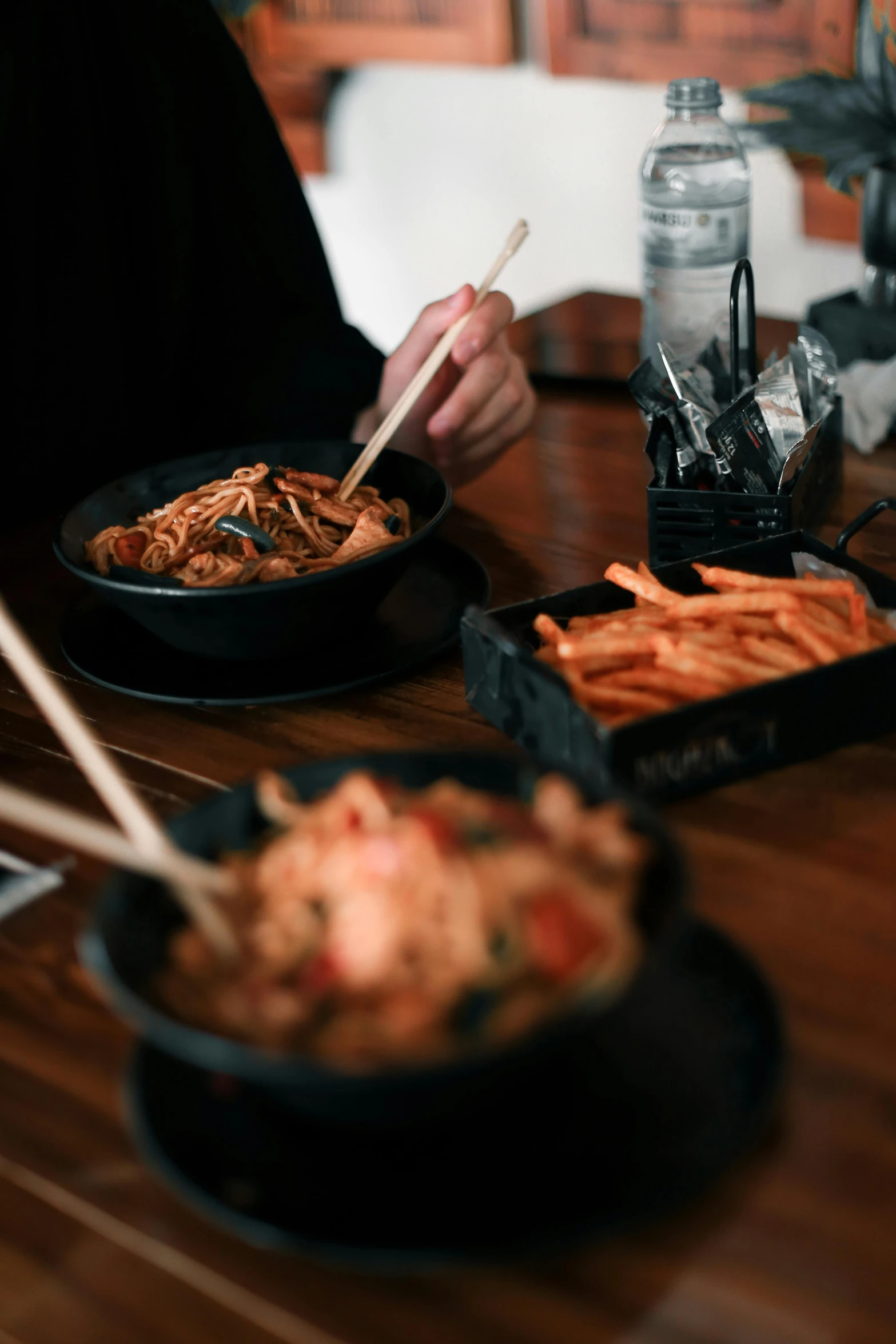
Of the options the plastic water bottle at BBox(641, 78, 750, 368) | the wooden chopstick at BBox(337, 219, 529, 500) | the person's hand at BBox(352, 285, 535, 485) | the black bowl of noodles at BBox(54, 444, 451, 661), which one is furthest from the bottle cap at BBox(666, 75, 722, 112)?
the black bowl of noodles at BBox(54, 444, 451, 661)

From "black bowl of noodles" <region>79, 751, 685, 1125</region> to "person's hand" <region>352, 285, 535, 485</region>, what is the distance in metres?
0.84

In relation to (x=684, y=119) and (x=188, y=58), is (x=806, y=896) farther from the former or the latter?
(x=188, y=58)

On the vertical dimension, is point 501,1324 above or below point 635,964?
below

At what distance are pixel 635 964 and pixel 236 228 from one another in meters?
1.63

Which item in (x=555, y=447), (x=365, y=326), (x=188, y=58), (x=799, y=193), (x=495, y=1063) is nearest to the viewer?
(x=495, y=1063)

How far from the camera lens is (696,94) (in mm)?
1661

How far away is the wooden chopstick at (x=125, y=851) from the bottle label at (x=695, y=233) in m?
1.21

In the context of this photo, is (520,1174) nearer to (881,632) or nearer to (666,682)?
(666,682)

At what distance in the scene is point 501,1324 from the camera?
0.57 m

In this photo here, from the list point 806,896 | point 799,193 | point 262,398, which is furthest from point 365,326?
point 806,896

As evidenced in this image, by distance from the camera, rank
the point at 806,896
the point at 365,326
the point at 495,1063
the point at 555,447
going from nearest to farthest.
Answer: the point at 495,1063, the point at 806,896, the point at 555,447, the point at 365,326

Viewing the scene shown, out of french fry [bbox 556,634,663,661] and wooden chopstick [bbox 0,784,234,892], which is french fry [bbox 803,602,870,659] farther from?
wooden chopstick [bbox 0,784,234,892]

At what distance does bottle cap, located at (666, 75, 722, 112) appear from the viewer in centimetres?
166

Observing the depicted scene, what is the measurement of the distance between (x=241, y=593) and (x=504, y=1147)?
1.79ft
